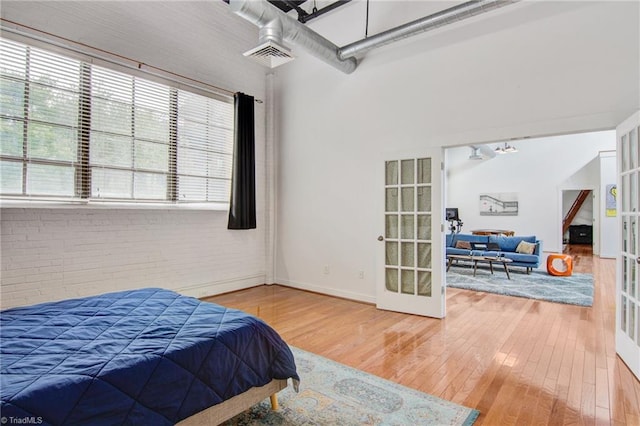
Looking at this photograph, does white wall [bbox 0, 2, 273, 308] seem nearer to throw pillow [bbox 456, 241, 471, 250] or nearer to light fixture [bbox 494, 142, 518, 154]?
throw pillow [bbox 456, 241, 471, 250]

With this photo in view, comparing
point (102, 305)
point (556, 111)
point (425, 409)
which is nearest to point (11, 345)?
point (102, 305)

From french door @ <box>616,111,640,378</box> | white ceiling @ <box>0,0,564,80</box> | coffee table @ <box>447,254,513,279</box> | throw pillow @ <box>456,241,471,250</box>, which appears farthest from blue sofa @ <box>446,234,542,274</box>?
white ceiling @ <box>0,0,564,80</box>

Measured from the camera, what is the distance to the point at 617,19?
3.05 metres

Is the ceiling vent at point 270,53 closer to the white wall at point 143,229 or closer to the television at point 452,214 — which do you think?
the white wall at point 143,229

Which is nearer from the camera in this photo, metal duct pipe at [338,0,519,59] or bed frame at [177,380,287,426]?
bed frame at [177,380,287,426]

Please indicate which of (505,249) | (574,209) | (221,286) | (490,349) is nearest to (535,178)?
(505,249)

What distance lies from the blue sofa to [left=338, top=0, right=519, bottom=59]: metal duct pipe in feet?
15.1

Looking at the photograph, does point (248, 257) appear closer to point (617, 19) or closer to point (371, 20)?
point (371, 20)

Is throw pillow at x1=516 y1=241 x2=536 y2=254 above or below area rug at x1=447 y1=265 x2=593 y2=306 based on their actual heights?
above

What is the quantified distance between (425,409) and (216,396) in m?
1.29

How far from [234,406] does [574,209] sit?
573 inches

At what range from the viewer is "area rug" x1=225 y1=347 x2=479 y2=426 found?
78.6 inches

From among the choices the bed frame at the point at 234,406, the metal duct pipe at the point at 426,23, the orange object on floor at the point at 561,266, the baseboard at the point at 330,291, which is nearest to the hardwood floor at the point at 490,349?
the baseboard at the point at 330,291

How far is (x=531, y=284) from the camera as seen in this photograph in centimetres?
573
